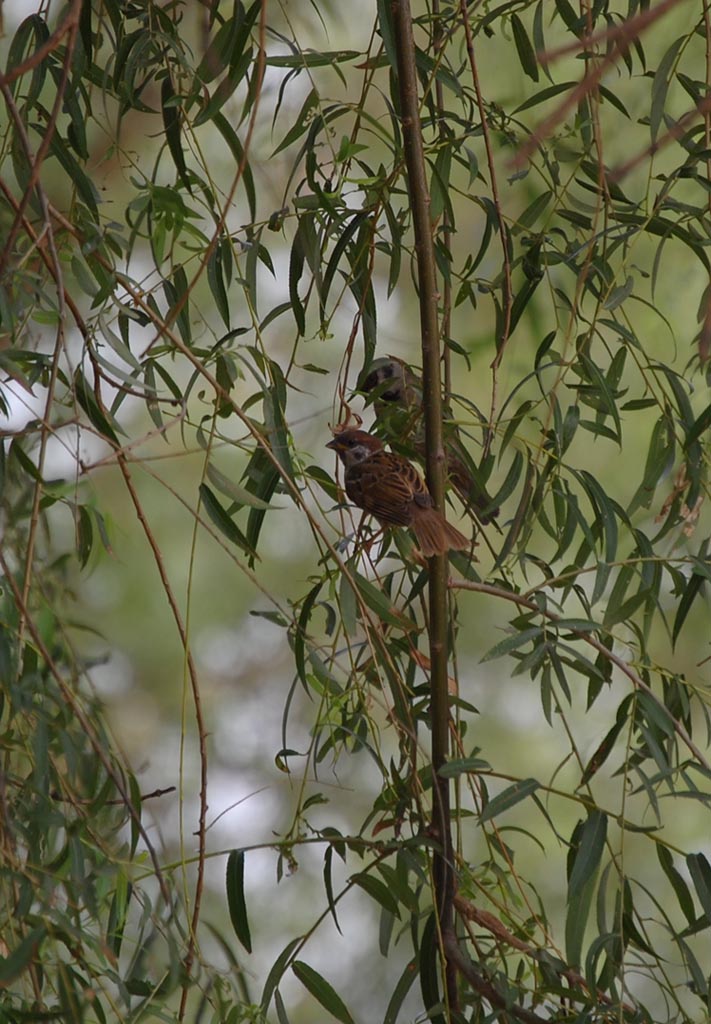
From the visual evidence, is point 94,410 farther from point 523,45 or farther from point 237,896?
point 523,45

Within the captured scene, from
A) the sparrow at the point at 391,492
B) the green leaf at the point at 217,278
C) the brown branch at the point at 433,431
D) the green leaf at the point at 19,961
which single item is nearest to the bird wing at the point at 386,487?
the sparrow at the point at 391,492

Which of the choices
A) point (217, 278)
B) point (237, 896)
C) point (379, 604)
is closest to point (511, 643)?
point (379, 604)

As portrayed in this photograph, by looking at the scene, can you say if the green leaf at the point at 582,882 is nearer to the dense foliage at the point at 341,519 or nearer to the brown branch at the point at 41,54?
the dense foliage at the point at 341,519

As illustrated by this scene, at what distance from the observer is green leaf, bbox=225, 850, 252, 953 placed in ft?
4.11

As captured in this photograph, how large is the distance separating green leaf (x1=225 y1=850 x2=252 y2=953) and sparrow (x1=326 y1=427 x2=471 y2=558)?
36 cm

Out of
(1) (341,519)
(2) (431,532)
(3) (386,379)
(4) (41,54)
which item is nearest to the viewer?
(4) (41,54)

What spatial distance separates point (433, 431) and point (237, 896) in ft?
1.66

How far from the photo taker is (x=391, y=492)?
1409mm

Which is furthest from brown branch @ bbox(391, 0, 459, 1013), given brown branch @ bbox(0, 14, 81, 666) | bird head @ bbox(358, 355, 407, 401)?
brown branch @ bbox(0, 14, 81, 666)

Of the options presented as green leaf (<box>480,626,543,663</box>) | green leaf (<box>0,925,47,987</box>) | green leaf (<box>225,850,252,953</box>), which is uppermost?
green leaf (<box>480,626,543,663</box>)

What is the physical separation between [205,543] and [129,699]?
446mm

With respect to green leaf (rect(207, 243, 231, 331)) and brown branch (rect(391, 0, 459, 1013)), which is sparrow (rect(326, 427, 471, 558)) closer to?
brown branch (rect(391, 0, 459, 1013))

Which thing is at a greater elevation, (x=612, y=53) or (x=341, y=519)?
(x=341, y=519)

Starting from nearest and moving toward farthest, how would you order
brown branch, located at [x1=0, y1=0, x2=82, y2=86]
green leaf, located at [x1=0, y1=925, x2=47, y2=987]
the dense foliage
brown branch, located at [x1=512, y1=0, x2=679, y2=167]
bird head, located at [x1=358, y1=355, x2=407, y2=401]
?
1. brown branch, located at [x1=512, y1=0, x2=679, y2=167]
2. brown branch, located at [x1=0, y1=0, x2=82, y2=86]
3. green leaf, located at [x1=0, y1=925, x2=47, y2=987]
4. the dense foliage
5. bird head, located at [x1=358, y1=355, x2=407, y2=401]
